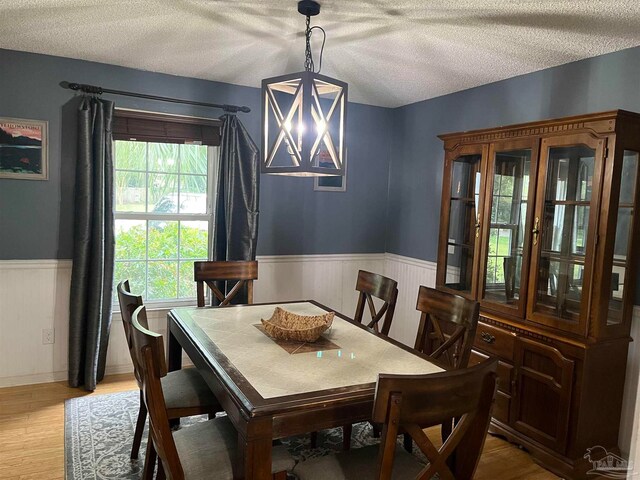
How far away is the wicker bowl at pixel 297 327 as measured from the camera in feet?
7.12

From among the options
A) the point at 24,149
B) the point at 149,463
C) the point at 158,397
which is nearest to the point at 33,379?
the point at 24,149

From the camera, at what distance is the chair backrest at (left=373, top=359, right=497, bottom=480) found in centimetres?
127

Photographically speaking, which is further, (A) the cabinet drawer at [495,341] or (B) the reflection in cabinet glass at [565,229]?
(A) the cabinet drawer at [495,341]

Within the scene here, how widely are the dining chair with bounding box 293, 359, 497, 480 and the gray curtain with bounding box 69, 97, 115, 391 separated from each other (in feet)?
8.62

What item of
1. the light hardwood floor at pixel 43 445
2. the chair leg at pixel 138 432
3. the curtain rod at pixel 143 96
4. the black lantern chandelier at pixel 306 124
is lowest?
the light hardwood floor at pixel 43 445

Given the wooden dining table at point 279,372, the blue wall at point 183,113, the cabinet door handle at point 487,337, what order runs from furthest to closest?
the blue wall at point 183,113, the cabinet door handle at point 487,337, the wooden dining table at point 279,372

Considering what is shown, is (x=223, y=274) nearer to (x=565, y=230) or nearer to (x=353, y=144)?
(x=353, y=144)

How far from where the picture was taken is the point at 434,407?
1.32 meters

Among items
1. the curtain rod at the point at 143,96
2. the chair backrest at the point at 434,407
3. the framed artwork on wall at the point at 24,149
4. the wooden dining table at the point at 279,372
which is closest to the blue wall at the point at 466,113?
the curtain rod at the point at 143,96

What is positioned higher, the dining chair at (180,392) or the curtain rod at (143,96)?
the curtain rod at (143,96)

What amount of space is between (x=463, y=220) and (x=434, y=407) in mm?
2156

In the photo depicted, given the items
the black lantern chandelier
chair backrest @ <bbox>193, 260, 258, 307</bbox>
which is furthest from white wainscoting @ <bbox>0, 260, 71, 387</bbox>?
the black lantern chandelier

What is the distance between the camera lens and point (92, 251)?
338cm

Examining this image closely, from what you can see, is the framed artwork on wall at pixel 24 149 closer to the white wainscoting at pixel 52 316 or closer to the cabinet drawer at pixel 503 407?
the white wainscoting at pixel 52 316
